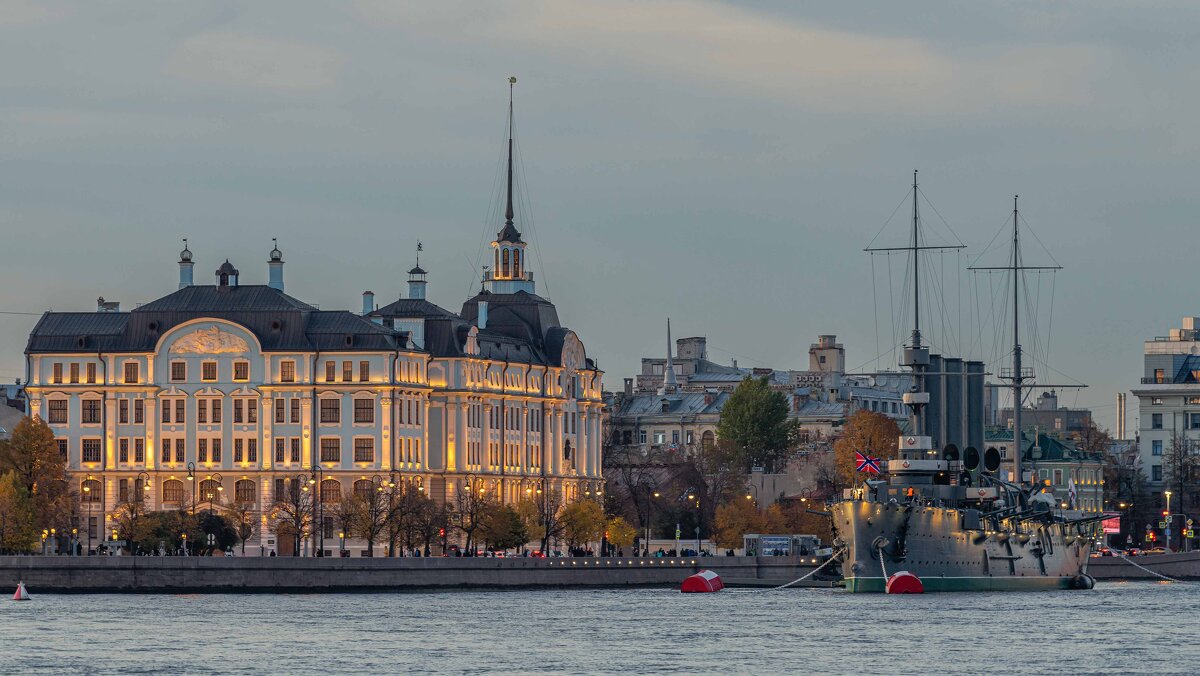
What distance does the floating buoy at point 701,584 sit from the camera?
14975 centimetres

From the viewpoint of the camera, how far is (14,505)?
521 feet

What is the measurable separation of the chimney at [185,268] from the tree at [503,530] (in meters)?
23.1

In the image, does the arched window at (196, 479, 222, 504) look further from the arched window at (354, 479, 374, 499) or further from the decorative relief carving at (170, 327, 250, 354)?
the arched window at (354, 479, 374, 499)

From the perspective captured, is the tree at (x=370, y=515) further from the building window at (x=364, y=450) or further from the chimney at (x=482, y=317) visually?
the chimney at (x=482, y=317)

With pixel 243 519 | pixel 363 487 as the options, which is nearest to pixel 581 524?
pixel 363 487

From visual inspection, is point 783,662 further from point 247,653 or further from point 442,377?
point 442,377

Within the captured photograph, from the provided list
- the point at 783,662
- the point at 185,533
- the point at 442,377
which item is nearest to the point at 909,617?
the point at 783,662

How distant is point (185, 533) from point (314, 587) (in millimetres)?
15537

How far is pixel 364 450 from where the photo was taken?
17662cm

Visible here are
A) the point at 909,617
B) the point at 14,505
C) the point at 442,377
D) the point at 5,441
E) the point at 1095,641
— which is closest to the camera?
Result: the point at 1095,641

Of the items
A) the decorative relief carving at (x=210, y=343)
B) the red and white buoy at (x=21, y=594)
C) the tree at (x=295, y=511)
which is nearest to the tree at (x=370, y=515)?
the tree at (x=295, y=511)

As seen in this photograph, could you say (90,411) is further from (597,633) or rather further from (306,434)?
(597,633)

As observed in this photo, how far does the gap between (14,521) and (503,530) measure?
26.7 metres

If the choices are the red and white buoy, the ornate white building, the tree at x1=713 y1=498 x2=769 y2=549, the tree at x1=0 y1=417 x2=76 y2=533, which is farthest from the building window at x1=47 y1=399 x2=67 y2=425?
the red and white buoy
